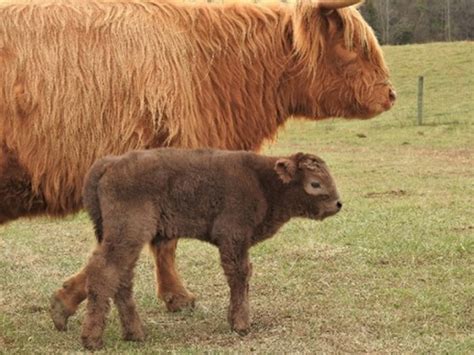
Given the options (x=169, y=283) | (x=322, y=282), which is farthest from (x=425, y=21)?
(x=169, y=283)

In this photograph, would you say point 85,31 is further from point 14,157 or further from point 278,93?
point 278,93

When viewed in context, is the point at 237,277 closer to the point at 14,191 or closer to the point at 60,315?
the point at 60,315

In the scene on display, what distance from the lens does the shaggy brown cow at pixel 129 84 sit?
5.79 m

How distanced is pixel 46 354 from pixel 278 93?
274 cm

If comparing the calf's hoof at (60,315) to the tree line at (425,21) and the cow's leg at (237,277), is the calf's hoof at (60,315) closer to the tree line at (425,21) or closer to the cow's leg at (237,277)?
the cow's leg at (237,277)

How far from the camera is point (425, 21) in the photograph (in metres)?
65.2

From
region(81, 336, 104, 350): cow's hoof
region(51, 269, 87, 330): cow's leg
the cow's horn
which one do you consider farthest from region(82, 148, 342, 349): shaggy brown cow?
the cow's horn

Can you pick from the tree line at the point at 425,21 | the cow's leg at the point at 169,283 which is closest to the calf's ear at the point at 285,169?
the cow's leg at the point at 169,283

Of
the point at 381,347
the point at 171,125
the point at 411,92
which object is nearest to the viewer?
the point at 381,347

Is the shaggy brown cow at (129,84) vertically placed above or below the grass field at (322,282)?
above

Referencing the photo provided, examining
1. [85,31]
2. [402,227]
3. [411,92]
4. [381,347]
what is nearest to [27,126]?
[85,31]

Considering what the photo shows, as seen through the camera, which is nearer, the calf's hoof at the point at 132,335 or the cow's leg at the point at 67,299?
the calf's hoof at the point at 132,335

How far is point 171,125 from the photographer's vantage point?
5.97 m

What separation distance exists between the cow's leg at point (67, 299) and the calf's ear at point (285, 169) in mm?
1441
